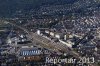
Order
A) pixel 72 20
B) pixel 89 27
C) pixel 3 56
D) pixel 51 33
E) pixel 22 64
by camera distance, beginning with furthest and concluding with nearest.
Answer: pixel 72 20 < pixel 89 27 < pixel 51 33 < pixel 3 56 < pixel 22 64

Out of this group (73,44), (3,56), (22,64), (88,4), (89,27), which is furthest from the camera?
(88,4)

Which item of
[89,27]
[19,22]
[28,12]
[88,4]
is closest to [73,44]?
[89,27]

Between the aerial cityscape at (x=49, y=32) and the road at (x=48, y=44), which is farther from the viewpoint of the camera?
the road at (x=48, y=44)

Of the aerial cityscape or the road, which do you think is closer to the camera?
the aerial cityscape

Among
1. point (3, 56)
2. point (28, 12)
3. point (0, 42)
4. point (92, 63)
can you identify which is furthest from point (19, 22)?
point (92, 63)

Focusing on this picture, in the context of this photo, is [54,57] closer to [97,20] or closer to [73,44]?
[73,44]

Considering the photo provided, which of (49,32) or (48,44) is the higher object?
(49,32)

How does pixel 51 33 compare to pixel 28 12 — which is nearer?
pixel 51 33

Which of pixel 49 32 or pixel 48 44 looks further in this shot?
pixel 49 32
